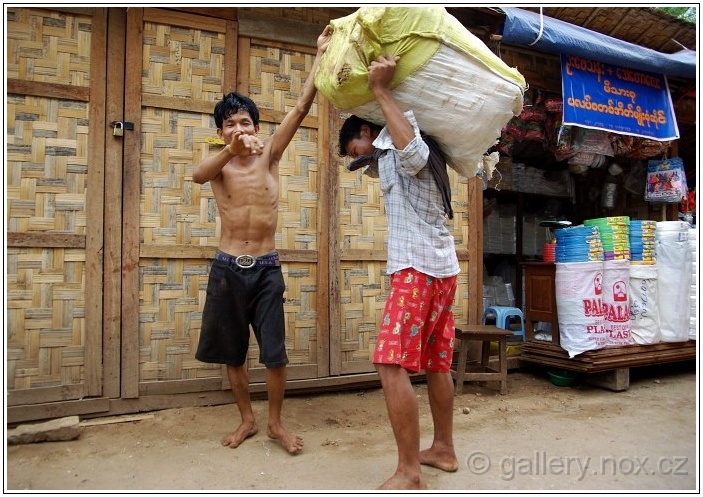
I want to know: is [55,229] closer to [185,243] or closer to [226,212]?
[185,243]

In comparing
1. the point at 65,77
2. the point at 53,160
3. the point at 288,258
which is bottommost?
the point at 288,258

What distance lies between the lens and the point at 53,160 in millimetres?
2982

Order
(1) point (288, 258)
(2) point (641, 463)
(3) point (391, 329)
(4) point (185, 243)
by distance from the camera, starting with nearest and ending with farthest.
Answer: (3) point (391, 329) → (2) point (641, 463) → (4) point (185, 243) → (1) point (288, 258)

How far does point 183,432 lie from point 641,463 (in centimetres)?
260

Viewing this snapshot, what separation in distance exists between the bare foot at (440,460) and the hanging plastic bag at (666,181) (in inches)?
173

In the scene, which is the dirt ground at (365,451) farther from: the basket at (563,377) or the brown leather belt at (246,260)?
the brown leather belt at (246,260)

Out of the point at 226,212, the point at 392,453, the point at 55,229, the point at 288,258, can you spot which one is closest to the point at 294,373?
the point at 288,258

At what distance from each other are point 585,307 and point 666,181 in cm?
235

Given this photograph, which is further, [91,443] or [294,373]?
[294,373]

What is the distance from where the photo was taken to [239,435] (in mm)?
2676

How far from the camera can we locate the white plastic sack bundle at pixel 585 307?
3.88 metres

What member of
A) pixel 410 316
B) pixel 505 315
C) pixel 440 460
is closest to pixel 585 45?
pixel 505 315

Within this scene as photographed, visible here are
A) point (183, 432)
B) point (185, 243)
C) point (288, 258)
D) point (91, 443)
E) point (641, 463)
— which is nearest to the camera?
point (641, 463)

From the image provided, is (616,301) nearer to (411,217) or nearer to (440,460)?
(440,460)
